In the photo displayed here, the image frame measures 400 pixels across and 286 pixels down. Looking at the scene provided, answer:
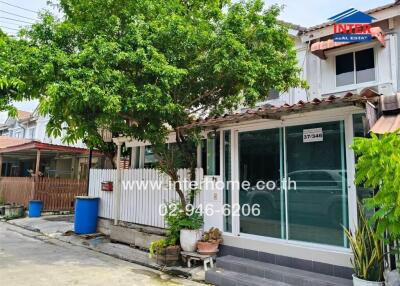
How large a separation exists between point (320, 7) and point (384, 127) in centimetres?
842

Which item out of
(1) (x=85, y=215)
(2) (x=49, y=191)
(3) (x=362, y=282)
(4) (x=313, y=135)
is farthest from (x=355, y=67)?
(2) (x=49, y=191)

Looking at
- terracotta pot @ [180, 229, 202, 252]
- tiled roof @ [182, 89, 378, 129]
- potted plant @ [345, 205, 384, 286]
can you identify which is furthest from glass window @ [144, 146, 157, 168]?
potted plant @ [345, 205, 384, 286]

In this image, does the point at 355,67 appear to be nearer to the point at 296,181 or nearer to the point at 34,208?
the point at 296,181

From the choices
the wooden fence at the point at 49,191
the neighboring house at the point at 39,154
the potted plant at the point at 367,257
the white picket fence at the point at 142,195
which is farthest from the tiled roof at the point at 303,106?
the wooden fence at the point at 49,191

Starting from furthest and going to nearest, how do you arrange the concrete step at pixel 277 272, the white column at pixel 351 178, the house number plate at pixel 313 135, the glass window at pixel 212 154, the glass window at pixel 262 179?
the glass window at pixel 212 154, the glass window at pixel 262 179, the house number plate at pixel 313 135, the white column at pixel 351 178, the concrete step at pixel 277 272

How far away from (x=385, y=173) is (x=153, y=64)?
4.53m

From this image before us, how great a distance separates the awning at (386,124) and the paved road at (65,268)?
13.5 ft

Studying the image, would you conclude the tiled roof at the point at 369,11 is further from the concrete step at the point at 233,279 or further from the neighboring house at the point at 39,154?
the neighboring house at the point at 39,154

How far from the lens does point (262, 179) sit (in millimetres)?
6738

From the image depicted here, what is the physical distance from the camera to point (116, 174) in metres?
10.3

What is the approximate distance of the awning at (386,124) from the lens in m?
4.54

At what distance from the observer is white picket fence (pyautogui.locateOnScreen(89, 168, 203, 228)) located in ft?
28.0

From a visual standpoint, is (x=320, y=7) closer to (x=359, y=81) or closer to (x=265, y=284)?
(x=359, y=81)

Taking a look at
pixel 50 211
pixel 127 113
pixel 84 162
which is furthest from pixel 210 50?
pixel 84 162
